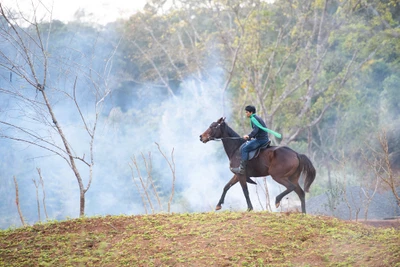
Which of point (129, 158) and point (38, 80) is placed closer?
point (38, 80)

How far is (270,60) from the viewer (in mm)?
25859

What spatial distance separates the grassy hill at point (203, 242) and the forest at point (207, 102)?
11.2m

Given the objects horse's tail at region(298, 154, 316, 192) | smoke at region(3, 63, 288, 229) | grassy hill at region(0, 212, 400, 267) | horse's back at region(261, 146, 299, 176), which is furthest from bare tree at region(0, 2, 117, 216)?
smoke at region(3, 63, 288, 229)

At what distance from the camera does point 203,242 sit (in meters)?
9.20

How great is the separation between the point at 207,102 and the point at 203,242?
21.0 m

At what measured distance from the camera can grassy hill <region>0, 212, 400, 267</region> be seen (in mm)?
8453

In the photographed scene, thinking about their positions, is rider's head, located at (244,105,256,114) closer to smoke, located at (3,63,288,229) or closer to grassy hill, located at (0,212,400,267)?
grassy hill, located at (0,212,400,267)

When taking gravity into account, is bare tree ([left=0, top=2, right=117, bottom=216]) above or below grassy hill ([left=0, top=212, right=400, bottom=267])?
above

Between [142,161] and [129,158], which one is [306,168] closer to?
[129,158]

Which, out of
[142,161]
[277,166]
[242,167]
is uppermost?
[142,161]

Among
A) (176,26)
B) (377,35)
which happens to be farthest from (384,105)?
(176,26)

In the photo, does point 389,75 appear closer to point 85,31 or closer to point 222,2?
point 222,2

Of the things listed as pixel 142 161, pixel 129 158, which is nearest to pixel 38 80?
pixel 129 158

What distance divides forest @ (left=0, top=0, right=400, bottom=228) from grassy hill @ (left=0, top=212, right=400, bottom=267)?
11.2m
